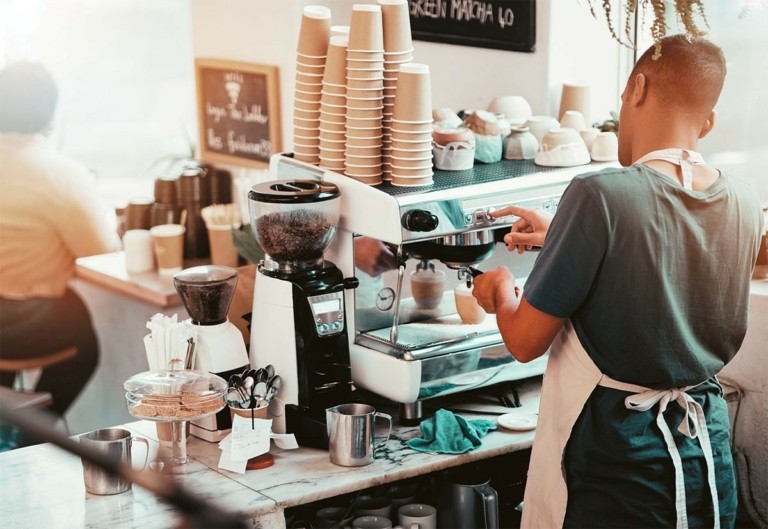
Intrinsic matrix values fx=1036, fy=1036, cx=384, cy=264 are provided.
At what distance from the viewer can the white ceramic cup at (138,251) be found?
4465 millimetres

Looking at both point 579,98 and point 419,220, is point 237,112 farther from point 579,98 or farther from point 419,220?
point 419,220

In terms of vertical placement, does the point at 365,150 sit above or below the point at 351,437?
above

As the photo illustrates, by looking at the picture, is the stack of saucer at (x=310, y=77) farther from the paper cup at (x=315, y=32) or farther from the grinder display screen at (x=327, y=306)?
the grinder display screen at (x=327, y=306)

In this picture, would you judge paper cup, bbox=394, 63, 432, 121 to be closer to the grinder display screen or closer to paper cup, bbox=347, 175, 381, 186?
paper cup, bbox=347, 175, 381, 186

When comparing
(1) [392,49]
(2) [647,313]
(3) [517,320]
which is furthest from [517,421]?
(1) [392,49]

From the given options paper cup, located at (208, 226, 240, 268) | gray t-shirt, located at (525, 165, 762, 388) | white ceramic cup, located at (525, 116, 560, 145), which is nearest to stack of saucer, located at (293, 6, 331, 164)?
white ceramic cup, located at (525, 116, 560, 145)

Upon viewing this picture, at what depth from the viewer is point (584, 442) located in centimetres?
209

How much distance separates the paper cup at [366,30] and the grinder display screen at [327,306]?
634 mm

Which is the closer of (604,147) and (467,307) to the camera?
(467,307)

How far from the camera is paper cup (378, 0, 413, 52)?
2.65 m

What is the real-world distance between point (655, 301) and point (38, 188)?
3246 mm

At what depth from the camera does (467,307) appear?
9.01 feet

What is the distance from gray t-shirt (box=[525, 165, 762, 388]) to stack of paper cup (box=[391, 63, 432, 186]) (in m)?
0.71

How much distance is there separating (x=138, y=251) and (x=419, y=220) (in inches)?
91.7
